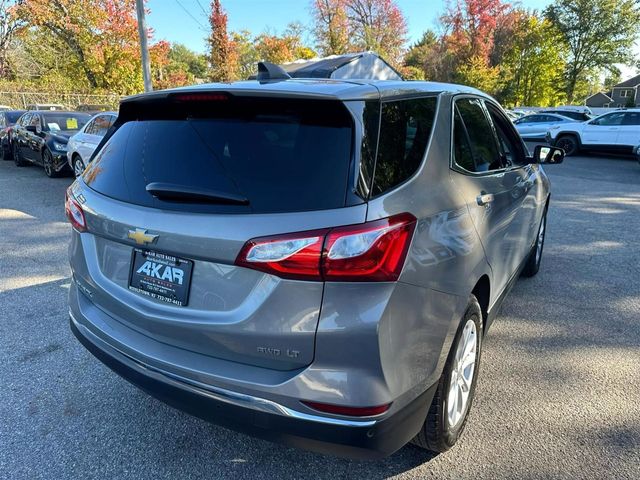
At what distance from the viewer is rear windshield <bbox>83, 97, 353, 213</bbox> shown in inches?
67.4

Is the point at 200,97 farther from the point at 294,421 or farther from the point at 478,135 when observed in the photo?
the point at 478,135

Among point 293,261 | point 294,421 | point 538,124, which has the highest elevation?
point 293,261

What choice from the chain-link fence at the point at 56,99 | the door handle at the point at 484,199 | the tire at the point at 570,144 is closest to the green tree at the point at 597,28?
the tire at the point at 570,144

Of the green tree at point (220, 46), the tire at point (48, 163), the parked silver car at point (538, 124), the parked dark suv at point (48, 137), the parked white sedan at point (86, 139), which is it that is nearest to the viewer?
the parked white sedan at point (86, 139)

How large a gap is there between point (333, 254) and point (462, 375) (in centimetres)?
120

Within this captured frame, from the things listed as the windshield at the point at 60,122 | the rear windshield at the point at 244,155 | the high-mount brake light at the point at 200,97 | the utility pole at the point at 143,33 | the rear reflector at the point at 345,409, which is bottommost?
the rear reflector at the point at 345,409

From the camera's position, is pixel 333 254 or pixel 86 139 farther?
pixel 86 139

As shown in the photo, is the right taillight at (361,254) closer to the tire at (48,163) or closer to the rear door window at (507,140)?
the rear door window at (507,140)

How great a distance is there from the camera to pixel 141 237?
1.93 meters

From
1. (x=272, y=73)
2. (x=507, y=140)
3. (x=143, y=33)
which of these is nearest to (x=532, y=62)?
(x=143, y=33)

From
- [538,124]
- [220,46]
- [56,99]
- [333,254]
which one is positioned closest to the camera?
[333,254]

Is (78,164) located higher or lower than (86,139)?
lower

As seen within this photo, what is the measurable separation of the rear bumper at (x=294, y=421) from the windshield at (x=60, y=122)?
11.6 m

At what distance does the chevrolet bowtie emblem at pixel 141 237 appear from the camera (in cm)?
190
